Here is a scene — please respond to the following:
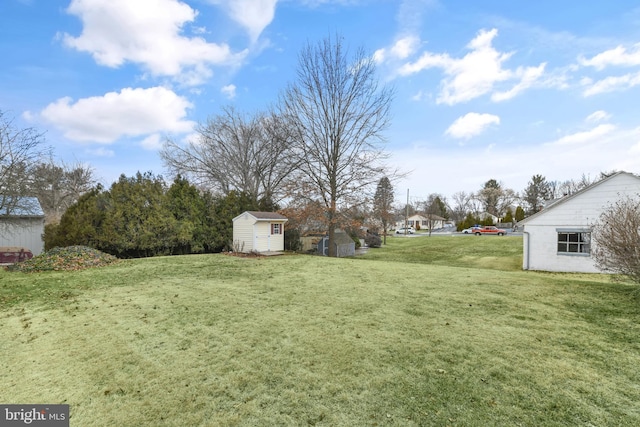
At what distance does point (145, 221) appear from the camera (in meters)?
14.5

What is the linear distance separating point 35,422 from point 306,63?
18124 mm

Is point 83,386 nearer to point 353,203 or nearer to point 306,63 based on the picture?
point 353,203

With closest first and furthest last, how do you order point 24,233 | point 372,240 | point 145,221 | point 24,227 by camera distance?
point 145,221 < point 24,227 < point 24,233 < point 372,240

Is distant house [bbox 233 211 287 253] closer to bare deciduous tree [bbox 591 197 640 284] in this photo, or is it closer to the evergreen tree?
bare deciduous tree [bbox 591 197 640 284]

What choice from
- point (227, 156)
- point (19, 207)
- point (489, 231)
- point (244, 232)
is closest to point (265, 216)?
point (244, 232)

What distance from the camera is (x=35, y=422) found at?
2.36 m

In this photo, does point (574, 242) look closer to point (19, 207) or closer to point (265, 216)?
point (265, 216)

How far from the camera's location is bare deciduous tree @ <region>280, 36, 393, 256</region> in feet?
54.5

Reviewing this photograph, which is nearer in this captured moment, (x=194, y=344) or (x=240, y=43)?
(x=194, y=344)

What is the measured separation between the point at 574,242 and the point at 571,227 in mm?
744

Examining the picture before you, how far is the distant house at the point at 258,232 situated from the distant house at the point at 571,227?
1282cm

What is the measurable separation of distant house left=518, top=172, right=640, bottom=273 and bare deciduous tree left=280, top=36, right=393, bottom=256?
8.35 meters

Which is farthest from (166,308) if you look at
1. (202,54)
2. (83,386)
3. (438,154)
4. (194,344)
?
(438,154)

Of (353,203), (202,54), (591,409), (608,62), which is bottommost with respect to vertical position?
(591,409)
